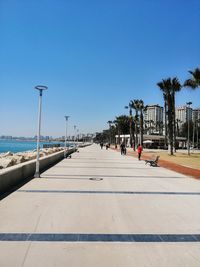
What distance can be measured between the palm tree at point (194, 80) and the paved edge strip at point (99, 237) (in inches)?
1254

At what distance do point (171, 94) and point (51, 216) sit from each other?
41009 millimetres

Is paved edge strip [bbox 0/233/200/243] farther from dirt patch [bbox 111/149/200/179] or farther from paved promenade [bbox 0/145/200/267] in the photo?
dirt patch [bbox 111/149/200/179]

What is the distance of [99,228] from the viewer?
7156 mm

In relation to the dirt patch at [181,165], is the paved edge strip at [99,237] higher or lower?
lower

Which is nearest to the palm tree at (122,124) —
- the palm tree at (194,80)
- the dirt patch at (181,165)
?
the palm tree at (194,80)

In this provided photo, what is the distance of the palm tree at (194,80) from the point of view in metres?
36.7

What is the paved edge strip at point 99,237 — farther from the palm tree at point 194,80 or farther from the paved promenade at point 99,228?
the palm tree at point 194,80

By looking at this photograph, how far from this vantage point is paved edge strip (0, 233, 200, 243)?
20.6 feet

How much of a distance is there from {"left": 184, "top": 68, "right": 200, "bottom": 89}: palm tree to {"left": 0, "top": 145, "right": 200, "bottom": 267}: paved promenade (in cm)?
2637

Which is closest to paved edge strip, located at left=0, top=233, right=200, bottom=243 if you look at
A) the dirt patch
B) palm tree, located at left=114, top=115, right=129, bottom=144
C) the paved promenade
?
the paved promenade
